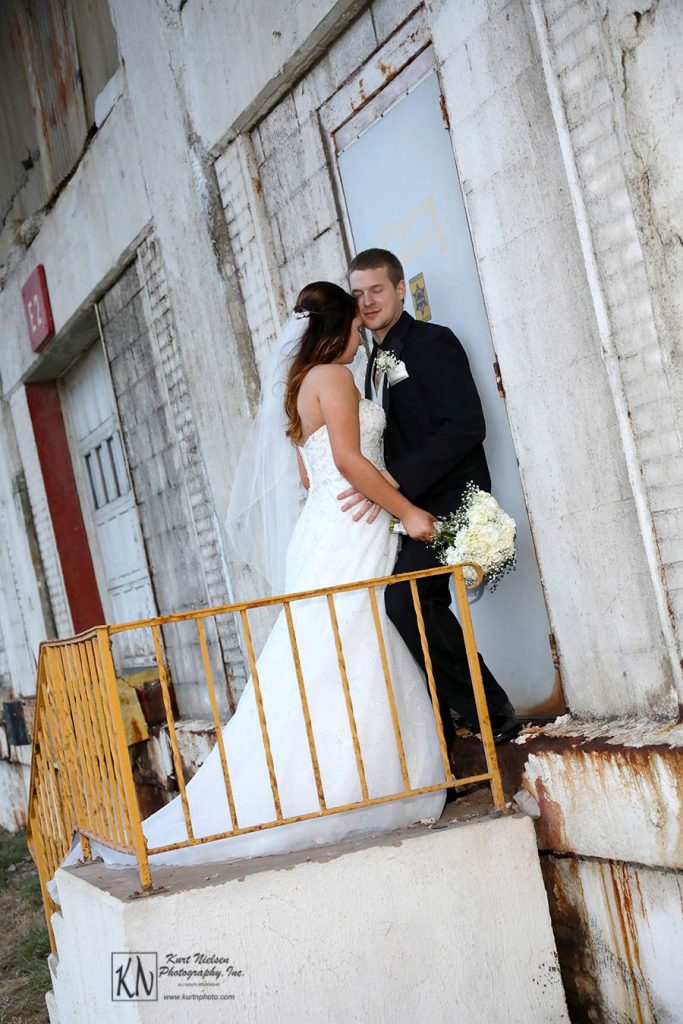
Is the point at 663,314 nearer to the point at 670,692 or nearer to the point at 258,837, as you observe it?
the point at 670,692

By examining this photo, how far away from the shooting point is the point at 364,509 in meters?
4.08

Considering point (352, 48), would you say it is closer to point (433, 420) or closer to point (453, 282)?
point (453, 282)

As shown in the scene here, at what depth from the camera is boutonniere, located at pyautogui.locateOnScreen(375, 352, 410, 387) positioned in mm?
4340

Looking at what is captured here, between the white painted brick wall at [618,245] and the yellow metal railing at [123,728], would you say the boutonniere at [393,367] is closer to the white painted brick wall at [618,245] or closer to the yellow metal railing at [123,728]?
the yellow metal railing at [123,728]

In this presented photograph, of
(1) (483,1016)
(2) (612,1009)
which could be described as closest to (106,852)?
(1) (483,1016)

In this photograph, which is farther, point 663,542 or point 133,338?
point 133,338

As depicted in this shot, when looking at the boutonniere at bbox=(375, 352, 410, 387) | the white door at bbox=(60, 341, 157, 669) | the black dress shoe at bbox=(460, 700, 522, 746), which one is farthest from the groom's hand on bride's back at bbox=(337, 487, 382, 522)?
the white door at bbox=(60, 341, 157, 669)

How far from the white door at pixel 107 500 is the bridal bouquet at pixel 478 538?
4.46m

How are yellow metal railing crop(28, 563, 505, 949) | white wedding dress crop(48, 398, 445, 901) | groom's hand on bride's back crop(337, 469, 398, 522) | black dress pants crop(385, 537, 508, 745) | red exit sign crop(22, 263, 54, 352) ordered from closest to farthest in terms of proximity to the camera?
1. yellow metal railing crop(28, 563, 505, 949)
2. white wedding dress crop(48, 398, 445, 901)
3. black dress pants crop(385, 537, 508, 745)
4. groom's hand on bride's back crop(337, 469, 398, 522)
5. red exit sign crop(22, 263, 54, 352)

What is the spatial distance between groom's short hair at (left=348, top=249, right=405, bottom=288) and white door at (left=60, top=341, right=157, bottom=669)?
405cm

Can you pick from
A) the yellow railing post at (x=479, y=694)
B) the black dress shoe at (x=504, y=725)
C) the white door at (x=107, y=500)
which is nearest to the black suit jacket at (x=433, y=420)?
the yellow railing post at (x=479, y=694)

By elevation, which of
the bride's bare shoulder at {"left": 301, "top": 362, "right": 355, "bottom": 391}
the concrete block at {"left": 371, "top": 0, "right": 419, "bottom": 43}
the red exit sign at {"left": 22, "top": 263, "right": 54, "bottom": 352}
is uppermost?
the red exit sign at {"left": 22, "top": 263, "right": 54, "bottom": 352}

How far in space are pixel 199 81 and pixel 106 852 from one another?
146 inches

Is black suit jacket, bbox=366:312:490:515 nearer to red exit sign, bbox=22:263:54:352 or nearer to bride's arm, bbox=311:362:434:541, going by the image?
bride's arm, bbox=311:362:434:541
